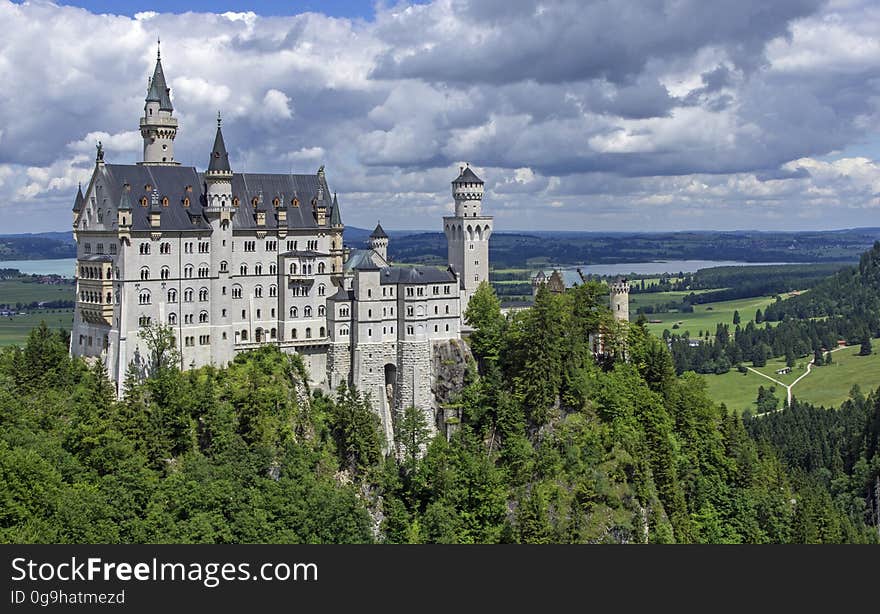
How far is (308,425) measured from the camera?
99.7 meters

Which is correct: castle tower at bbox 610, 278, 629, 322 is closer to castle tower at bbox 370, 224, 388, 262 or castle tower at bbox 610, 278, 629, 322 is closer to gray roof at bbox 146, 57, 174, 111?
castle tower at bbox 370, 224, 388, 262

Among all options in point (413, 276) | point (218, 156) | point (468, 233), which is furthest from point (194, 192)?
point (468, 233)

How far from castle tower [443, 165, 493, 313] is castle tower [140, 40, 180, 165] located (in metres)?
30.2

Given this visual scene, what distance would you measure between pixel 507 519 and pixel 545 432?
10.3m

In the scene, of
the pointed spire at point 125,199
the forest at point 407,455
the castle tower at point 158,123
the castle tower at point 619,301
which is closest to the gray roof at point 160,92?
the castle tower at point 158,123

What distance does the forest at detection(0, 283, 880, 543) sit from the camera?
85188 mm

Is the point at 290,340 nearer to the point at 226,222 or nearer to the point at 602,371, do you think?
the point at 226,222

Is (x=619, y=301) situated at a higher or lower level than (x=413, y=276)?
lower

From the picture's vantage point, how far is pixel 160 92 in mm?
106812

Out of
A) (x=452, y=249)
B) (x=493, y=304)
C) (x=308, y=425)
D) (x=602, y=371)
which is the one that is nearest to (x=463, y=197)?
(x=452, y=249)

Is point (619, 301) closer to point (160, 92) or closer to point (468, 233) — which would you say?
point (468, 233)

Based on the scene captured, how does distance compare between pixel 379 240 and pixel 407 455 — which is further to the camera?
pixel 379 240

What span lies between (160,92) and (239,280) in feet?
66.6

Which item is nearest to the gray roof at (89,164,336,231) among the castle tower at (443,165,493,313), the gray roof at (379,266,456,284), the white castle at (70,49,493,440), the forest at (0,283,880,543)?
the white castle at (70,49,493,440)
